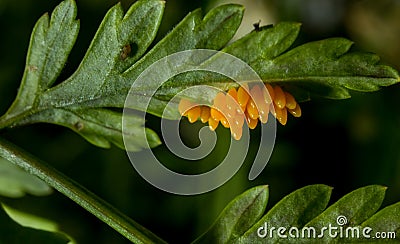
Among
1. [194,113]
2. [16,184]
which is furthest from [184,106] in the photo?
[16,184]

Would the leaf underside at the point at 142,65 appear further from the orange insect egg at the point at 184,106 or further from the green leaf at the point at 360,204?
the green leaf at the point at 360,204

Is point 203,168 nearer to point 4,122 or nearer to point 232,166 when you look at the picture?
point 232,166

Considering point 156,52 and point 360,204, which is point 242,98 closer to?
point 156,52

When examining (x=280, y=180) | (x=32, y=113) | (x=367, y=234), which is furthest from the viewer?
(x=280, y=180)

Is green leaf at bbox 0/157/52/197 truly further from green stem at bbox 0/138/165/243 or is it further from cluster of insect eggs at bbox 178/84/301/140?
cluster of insect eggs at bbox 178/84/301/140

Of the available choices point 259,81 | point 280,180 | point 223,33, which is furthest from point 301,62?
point 280,180
